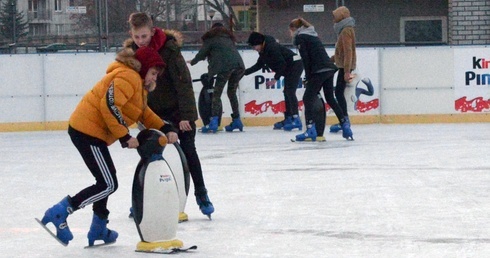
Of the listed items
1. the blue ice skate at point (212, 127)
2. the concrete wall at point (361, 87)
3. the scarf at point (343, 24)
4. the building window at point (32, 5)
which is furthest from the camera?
the building window at point (32, 5)

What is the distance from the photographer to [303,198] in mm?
9297

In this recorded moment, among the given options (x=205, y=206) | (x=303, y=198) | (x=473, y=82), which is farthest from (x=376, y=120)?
(x=205, y=206)

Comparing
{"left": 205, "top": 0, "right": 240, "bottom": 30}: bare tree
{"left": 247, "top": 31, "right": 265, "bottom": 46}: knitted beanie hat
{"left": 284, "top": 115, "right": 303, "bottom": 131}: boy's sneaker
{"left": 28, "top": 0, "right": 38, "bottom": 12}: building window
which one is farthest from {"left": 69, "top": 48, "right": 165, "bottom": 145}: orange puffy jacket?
{"left": 205, "top": 0, "right": 240, "bottom": 30}: bare tree

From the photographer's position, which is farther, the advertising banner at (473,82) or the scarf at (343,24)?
the advertising banner at (473,82)

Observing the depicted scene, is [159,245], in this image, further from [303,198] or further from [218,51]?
[218,51]

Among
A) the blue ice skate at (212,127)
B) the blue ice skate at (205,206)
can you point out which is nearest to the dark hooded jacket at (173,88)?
the blue ice skate at (205,206)

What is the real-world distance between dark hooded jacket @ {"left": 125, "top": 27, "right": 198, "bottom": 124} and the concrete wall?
33.5 feet

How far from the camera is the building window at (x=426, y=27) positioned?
2248 centimetres

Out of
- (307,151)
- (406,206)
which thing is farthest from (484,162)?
(406,206)

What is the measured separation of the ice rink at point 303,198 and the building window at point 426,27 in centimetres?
699

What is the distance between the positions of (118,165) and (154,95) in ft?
14.4

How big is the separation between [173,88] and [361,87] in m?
10.6

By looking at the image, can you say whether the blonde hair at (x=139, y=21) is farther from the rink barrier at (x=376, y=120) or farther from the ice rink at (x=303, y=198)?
the rink barrier at (x=376, y=120)

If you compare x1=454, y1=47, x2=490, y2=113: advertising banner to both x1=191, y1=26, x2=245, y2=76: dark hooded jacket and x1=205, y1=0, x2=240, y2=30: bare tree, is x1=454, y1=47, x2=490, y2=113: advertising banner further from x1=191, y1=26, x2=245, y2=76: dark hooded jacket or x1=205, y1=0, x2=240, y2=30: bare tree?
x1=205, y1=0, x2=240, y2=30: bare tree
